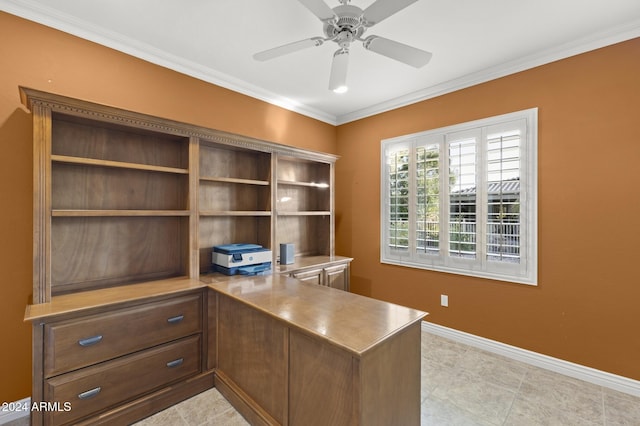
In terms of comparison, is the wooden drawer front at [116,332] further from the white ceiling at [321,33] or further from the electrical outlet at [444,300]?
the electrical outlet at [444,300]

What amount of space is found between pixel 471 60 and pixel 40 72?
351cm

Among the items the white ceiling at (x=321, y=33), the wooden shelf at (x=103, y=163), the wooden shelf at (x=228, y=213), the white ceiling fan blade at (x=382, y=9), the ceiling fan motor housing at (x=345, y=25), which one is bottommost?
the wooden shelf at (x=228, y=213)

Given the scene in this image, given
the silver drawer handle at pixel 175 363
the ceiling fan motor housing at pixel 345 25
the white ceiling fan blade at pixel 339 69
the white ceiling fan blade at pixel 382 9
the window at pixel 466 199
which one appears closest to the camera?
the white ceiling fan blade at pixel 382 9

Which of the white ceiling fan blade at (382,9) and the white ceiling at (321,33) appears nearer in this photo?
the white ceiling fan blade at (382,9)

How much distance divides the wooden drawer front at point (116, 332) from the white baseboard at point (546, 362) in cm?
261

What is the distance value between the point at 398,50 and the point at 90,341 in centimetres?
269

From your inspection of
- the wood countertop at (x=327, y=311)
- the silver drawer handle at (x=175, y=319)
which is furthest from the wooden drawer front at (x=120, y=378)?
the wood countertop at (x=327, y=311)

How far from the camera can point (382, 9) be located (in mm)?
1515

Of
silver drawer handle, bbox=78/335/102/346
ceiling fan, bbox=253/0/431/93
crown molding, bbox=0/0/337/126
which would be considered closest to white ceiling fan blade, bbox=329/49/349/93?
ceiling fan, bbox=253/0/431/93

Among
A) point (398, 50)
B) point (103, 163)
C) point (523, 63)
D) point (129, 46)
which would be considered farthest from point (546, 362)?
point (129, 46)

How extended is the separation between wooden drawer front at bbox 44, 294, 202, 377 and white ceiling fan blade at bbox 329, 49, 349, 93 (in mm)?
1993

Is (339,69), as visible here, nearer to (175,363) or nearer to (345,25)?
(345,25)

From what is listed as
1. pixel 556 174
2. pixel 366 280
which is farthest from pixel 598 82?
pixel 366 280

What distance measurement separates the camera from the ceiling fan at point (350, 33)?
1.51 metres
